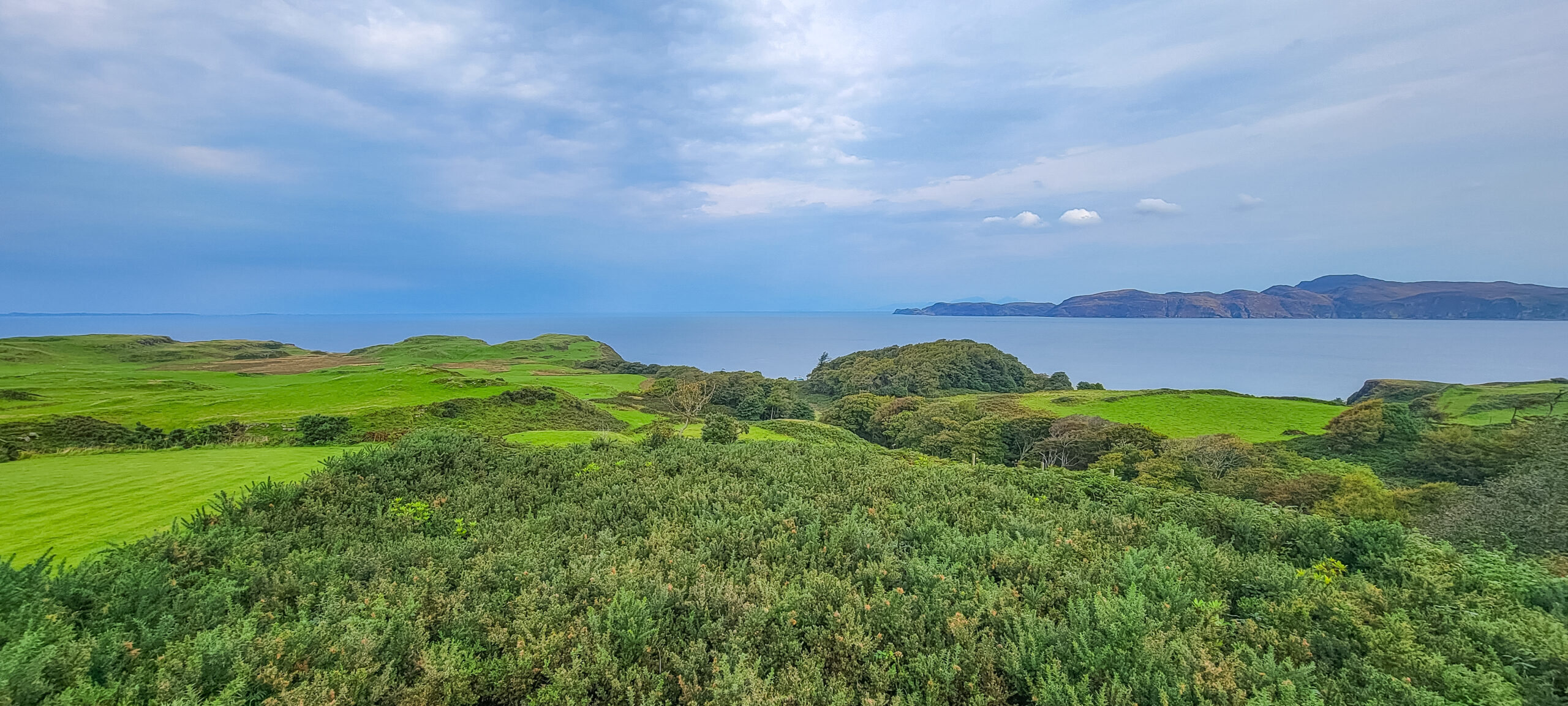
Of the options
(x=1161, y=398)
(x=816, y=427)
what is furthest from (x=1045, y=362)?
(x=816, y=427)

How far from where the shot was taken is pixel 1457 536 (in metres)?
13.8

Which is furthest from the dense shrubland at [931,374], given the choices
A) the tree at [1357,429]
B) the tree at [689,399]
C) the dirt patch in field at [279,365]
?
the dirt patch in field at [279,365]

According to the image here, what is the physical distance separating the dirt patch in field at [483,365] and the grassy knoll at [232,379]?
0.22 meters

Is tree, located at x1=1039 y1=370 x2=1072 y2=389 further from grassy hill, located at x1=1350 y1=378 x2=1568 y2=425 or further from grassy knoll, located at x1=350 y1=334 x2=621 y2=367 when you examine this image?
grassy knoll, located at x1=350 y1=334 x2=621 y2=367

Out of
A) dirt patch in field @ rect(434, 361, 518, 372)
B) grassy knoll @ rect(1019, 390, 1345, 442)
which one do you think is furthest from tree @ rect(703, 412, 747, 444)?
dirt patch in field @ rect(434, 361, 518, 372)

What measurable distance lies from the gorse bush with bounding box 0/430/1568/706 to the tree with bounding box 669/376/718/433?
2948 cm

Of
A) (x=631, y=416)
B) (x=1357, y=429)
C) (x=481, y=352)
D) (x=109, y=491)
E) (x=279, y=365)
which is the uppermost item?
(x=481, y=352)

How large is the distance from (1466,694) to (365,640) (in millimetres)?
7747

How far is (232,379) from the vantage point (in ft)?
145

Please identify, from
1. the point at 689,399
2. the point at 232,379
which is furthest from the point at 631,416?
the point at 232,379

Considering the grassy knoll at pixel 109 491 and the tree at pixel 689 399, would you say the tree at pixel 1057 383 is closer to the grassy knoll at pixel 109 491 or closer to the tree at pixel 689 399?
the tree at pixel 689 399

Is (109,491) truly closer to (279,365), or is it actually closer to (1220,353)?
(279,365)

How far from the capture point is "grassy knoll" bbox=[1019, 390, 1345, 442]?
39719 mm

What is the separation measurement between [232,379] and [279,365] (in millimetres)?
15041
